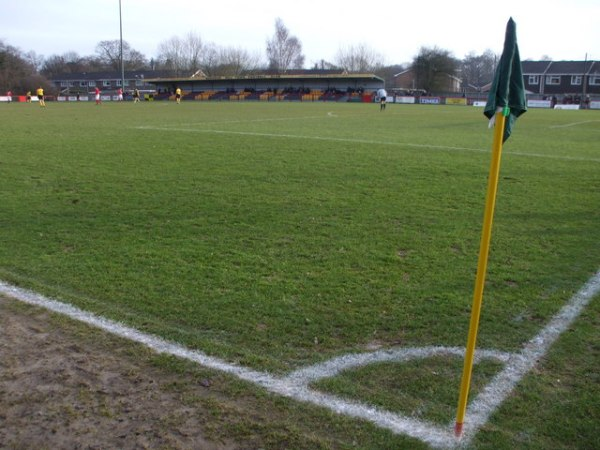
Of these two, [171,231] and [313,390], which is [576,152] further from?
[313,390]

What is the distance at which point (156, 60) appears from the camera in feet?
410

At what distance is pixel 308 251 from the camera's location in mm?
5848

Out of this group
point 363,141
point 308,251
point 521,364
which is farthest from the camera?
point 363,141

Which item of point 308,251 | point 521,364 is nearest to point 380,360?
point 521,364

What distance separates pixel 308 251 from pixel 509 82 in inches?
136

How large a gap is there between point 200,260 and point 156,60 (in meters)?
130

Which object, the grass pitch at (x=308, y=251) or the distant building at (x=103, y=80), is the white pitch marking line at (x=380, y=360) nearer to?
the grass pitch at (x=308, y=251)

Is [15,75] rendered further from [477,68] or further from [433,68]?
[477,68]

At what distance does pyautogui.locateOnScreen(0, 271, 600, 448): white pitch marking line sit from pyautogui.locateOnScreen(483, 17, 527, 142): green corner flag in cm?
165

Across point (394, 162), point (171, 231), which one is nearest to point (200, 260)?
point (171, 231)

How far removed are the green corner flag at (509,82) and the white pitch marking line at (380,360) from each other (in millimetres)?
1653

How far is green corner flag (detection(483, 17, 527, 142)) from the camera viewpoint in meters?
2.59

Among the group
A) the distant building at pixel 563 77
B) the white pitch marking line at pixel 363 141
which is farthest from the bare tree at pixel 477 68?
the white pitch marking line at pixel 363 141

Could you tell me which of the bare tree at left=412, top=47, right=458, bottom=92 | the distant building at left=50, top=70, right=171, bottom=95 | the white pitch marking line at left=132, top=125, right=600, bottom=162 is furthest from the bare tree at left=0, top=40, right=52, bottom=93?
the white pitch marking line at left=132, top=125, right=600, bottom=162
